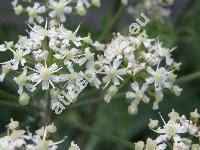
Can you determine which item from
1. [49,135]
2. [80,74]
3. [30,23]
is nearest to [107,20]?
[30,23]

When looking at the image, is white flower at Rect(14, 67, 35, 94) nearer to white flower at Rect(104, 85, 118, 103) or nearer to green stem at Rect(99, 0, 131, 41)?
white flower at Rect(104, 85, 118, 103)

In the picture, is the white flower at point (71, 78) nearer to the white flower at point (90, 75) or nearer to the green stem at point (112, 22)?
the white flower at point (90, 75)

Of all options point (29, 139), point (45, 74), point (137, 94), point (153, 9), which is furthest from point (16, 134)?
point (153, 9)

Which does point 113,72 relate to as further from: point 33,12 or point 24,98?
point 33,12

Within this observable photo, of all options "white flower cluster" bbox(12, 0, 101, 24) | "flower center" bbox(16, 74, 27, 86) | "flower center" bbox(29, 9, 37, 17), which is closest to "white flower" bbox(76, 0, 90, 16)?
"white flower cluster" bbox(12, 0, 101, 24)

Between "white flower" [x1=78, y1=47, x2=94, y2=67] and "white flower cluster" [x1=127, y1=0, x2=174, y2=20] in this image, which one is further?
"white flower cluster" [x1=127, y1=0, x2=174, y2=20]

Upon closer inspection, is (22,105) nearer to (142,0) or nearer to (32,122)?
(32,122)
